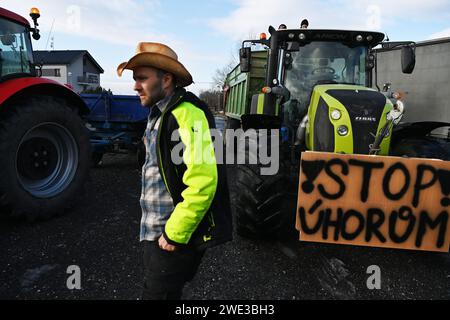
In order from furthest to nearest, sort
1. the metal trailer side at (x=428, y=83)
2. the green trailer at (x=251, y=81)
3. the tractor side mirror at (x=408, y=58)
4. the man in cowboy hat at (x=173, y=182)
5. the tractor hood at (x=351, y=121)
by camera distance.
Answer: the green trailer at (x=251, y=81) → the metal trailer side at (x=428, y=83) → the tractor side mirror at (x=408, y=58) → the tractor hood at (x=351, y=121) → the man in cowboy hat at (x=173, y=182)

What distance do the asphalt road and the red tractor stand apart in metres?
0.34

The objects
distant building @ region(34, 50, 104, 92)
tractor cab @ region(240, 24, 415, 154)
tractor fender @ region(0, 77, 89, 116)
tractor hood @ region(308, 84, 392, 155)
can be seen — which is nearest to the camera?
tractor hood @ region(308, 84, 392, 155)

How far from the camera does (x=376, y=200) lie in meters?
2.48

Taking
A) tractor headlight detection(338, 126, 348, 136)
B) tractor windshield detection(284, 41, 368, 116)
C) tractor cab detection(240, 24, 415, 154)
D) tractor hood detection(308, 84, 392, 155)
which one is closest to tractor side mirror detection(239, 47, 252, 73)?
tractor cab detection(240, 24, 415, 154)

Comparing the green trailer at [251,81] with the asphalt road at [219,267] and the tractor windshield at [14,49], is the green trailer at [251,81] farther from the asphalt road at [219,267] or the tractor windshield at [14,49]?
the asphalt road at [219,267]

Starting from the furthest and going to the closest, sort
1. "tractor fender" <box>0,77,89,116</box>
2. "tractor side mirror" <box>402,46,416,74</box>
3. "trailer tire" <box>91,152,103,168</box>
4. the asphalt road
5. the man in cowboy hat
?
"trailer tire" <box>91,152,103,168</box>
"tractor side mirror" <box>402,46,416,74</box>
"tractor fender" <box>0,77,89,116</box>
the asphalt road
the man in cowboy hat

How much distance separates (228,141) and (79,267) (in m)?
5.20

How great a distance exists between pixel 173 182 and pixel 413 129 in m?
3.00

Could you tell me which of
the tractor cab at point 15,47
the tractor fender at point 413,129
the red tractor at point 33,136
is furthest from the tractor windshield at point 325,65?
the tractor cab at point 15,47

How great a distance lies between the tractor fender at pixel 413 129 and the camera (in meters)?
3.54

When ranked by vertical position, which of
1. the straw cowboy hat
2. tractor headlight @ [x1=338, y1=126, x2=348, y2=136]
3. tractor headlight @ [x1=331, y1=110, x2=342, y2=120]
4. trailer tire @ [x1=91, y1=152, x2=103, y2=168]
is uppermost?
the straw cowboy hat

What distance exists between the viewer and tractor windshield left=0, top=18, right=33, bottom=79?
3840 millimetres

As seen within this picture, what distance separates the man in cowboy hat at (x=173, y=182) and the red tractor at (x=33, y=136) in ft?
7.78

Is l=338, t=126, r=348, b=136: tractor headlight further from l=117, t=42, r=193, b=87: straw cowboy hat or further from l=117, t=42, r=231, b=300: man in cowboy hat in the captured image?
l=117, t=42, r=193, b=87: straw cowboy hat
